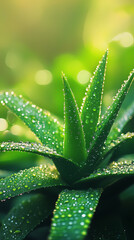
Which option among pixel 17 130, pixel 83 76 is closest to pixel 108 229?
pixel 17 130

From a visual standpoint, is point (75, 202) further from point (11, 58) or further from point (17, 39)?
point (17, 39)

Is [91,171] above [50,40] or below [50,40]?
below

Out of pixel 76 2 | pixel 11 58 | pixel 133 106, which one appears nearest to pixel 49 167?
pixel 133 106

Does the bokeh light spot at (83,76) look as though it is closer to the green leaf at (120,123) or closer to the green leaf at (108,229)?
the green leaf at (120,123)

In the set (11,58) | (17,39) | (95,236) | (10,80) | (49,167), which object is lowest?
(95,236)

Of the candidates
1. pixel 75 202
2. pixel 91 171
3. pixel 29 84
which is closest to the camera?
pixel 75 202

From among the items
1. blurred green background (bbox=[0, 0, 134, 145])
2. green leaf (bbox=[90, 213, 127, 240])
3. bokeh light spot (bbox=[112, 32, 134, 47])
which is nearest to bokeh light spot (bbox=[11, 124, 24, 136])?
blurred green background (bbox=[0, 0, 134, 145])

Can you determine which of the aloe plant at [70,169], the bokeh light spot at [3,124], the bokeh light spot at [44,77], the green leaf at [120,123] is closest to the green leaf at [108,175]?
the aloe plant at [70,169]
